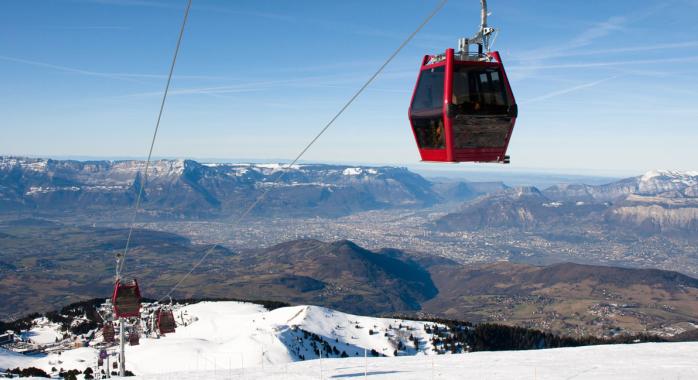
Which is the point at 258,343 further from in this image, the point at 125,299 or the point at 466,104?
the point at 466,104

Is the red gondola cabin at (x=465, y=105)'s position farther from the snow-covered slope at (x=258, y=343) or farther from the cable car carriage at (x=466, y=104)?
the snow-covered slope at (x=258, y=343)

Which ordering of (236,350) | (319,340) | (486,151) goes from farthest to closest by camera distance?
(319,340), (236,350), (486,151)

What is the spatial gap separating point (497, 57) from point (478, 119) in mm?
2724

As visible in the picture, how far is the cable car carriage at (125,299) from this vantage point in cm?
4703

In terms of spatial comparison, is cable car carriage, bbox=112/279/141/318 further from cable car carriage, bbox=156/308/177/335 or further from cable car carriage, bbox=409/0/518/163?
cable car carriage, bbox=409/0/518/163

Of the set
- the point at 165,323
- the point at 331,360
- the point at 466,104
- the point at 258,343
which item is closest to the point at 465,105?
the point at 466,104

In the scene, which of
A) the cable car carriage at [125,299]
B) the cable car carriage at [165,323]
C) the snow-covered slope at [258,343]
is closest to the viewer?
the cable car carriage at [125,299]

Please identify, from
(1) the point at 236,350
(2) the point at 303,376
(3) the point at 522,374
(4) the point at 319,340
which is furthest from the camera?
(4) the point at 319,340

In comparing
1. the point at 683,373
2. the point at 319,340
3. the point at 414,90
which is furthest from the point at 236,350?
the point at 414,90

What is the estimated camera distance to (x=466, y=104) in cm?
2222

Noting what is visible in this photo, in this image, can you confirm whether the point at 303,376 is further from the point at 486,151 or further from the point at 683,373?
the point at 683,373

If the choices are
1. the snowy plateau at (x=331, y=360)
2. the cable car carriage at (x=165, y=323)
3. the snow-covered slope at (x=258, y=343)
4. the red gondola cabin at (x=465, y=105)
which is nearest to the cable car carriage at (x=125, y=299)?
the snowy plateau at (x=331, y=360)

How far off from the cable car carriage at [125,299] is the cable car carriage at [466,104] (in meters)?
35.7

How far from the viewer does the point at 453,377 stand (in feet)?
146
